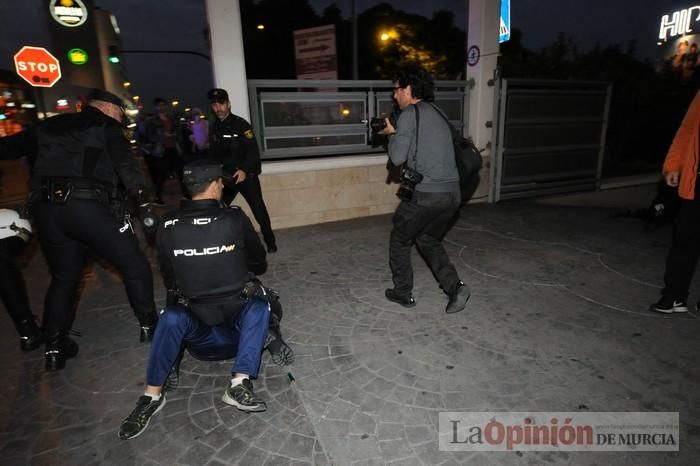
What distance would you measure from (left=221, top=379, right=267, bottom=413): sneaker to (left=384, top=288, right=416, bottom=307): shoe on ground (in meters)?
1.79

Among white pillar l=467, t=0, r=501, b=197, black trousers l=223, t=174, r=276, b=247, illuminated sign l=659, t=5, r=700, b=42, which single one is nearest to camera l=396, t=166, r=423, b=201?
black trousers l=223, t=174, r=276, b=247

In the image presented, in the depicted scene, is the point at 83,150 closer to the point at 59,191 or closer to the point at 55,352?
the point at 59,191

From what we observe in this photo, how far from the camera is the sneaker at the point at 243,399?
2.40 metres

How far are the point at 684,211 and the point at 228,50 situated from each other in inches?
224

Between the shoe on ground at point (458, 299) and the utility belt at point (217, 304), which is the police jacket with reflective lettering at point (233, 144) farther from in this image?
the shoe on ground at point (458, 299)

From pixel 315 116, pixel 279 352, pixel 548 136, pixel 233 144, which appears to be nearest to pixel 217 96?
pixel 233 144

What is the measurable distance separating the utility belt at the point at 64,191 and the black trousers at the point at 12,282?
24.0 inches

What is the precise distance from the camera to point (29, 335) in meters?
3.30

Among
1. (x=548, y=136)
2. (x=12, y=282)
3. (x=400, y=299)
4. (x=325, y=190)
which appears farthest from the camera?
(x=548, y=136)

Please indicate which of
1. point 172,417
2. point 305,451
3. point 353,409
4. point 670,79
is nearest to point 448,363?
point 353,409

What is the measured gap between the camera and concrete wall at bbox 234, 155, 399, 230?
6492 millimetres

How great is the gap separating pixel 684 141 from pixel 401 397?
3.08 m

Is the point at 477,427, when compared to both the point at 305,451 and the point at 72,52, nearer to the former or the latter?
the point at 305,451

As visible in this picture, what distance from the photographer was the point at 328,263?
5043 millimetres
